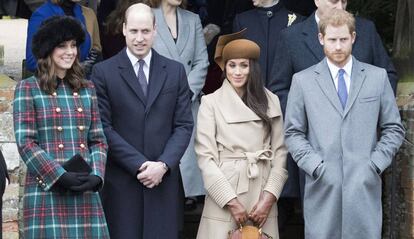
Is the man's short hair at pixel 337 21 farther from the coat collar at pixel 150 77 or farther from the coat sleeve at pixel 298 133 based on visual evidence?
the coat collar at pixel 150 77

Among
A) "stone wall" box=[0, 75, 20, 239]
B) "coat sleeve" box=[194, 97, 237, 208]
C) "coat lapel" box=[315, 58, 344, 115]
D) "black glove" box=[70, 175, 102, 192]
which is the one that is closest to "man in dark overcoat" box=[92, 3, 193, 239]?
"coat sleeve" box=[194, 97, 237, 208]

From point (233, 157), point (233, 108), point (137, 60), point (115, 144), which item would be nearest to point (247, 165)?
point (233, 157)

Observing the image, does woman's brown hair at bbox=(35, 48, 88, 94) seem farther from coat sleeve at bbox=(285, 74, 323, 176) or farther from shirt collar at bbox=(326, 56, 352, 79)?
shirt collar at bbox=(326, 56, 352, 79)

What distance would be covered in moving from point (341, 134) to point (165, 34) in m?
1.73

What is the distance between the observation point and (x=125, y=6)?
830cm

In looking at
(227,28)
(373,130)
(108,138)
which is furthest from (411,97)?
(108,138)

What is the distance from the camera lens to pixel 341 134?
276 inches

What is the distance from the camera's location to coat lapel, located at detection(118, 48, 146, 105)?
7.16 metres

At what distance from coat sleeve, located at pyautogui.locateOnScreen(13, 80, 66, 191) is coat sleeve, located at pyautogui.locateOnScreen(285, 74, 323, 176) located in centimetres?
155

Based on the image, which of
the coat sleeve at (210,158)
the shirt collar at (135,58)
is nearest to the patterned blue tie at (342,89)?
the coat sleeve at (210,158)

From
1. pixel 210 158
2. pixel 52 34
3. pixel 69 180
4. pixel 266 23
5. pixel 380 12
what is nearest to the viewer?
pixel 69 180

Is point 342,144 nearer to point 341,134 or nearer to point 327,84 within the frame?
point 341,134

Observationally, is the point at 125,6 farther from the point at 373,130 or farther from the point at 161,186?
the point at 373,130

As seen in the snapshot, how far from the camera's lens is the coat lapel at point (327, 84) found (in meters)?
7.07
